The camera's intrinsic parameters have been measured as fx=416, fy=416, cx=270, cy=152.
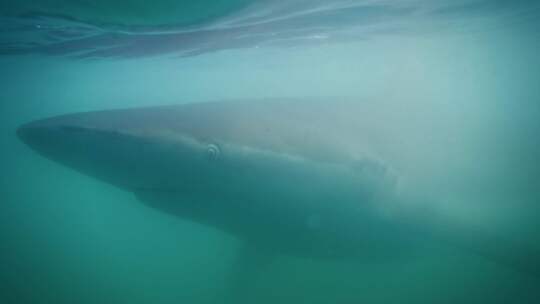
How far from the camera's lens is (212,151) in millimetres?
3170

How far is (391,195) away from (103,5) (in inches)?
252

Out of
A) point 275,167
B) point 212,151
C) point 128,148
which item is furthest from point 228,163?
point 128,148

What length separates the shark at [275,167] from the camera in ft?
10.2

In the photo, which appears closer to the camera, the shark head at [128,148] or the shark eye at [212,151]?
the shark head at [128,148]

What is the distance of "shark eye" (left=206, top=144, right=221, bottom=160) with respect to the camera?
3.17 meters

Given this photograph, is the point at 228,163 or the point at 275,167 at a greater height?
the point at 275,167

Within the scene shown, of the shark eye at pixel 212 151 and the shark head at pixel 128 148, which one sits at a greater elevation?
the shark eye at pixel 212 151

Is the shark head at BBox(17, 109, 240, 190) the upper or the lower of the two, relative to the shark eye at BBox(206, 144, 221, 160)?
lower

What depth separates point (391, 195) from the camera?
407 centimetres

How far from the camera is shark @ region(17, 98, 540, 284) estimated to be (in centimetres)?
311

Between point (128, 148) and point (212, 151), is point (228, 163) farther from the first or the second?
point (128, 148)

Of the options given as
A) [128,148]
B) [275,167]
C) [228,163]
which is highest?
[275,167]

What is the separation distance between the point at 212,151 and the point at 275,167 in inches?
22.2

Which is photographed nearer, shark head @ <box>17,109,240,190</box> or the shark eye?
shark head @ <box>17,109,240,190</box>
